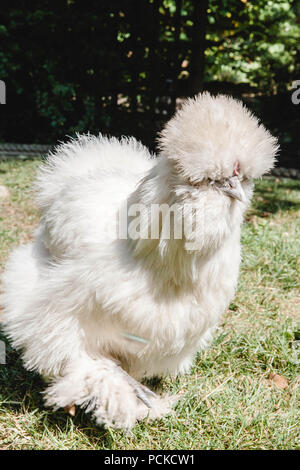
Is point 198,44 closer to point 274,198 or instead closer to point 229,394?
point 274,198

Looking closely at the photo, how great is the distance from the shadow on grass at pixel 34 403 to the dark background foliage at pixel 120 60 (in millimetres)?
5420

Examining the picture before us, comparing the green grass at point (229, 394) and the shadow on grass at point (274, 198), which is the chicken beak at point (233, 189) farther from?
the shadow on grass at point (274, 198)

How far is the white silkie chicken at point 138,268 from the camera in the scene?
1606 mm

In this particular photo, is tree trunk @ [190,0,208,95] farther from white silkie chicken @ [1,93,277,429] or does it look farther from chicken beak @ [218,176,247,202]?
chicken beak @ [218,176,247,202]

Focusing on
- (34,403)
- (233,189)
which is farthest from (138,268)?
(34,403)

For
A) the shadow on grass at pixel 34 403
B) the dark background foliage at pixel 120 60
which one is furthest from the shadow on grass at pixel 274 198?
the shadow on grass at pixel 34 403

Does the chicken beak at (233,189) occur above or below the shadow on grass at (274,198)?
below

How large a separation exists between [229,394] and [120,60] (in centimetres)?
624

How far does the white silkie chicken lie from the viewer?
161 centimetres

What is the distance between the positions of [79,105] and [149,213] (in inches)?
251

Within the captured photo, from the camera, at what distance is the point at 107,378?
1997 mm

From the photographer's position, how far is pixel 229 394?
241 centimetres
